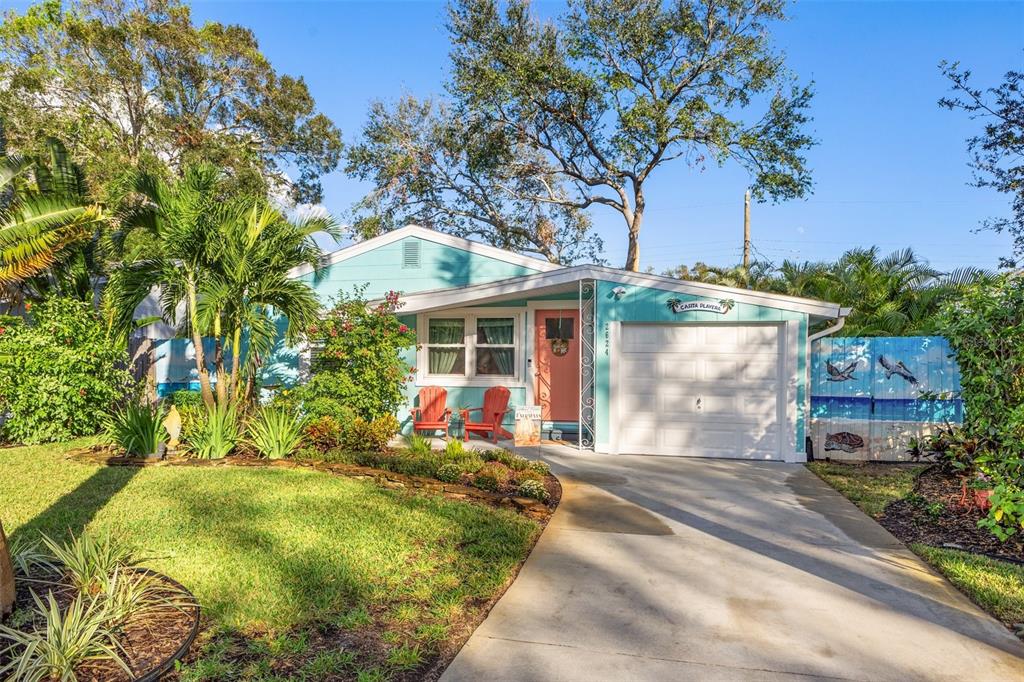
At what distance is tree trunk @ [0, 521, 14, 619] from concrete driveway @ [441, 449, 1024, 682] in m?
2.47

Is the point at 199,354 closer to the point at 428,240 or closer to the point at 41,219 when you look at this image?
the point at 41,219

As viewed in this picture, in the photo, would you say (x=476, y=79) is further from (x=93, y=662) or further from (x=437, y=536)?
(x=93, y=662)

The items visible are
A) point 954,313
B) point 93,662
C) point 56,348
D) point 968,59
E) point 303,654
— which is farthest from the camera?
point 968,59

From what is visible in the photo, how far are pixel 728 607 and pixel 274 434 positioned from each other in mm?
6541

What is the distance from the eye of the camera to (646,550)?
198 inches

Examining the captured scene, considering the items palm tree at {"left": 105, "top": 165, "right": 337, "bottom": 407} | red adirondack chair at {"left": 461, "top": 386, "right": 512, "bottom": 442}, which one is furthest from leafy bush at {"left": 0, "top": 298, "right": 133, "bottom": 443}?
red adirondack chair at {"left": 461, "top": 386, "right": 512, "bottom": 442}

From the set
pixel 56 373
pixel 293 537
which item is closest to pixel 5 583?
pixel 293 537

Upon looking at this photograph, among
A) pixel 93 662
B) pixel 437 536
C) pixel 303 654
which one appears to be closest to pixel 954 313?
pixel 437 536

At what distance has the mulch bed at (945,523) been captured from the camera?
505 centimetres

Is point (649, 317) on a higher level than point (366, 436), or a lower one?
higher

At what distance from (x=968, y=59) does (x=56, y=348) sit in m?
19.1

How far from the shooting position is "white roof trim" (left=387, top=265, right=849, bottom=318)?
8.90 metres

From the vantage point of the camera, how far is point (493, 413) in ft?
35.0

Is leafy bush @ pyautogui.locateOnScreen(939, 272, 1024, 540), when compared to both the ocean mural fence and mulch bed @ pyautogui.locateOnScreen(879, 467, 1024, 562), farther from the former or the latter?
the ocean mural fence
